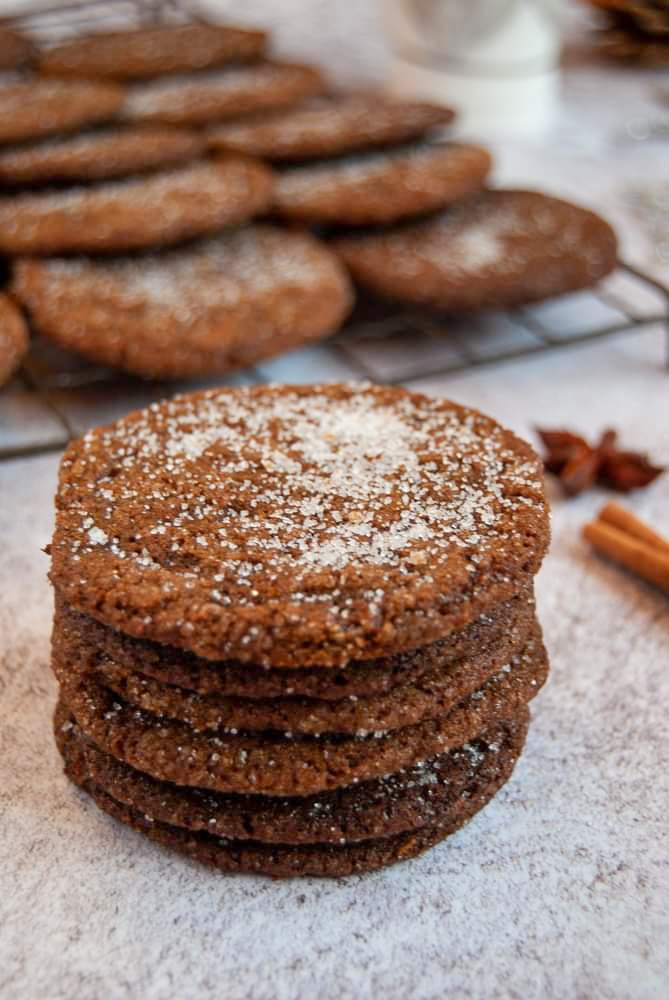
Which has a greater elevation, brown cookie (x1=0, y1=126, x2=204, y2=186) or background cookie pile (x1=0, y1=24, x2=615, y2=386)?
brown cookie (x1=0, y1=126, x2=204, y2=186)

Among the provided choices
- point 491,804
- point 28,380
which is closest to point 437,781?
point 491,804

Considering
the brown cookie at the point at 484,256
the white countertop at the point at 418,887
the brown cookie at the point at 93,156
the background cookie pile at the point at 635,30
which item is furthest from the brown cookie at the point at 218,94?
the white countertop at the point at 418,887

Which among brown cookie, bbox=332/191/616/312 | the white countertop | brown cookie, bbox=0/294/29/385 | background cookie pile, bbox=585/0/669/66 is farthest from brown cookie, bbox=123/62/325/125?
the white countertop

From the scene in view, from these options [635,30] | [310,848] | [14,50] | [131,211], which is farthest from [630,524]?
[635,30]

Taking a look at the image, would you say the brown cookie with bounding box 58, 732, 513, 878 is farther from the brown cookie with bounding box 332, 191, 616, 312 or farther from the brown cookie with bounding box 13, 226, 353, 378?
the brown cookie with bounding box 332, 191, 616, 312

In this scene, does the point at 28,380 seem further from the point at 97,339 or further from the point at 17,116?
the point at 17,116

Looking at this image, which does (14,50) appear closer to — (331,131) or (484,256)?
(331,131)
